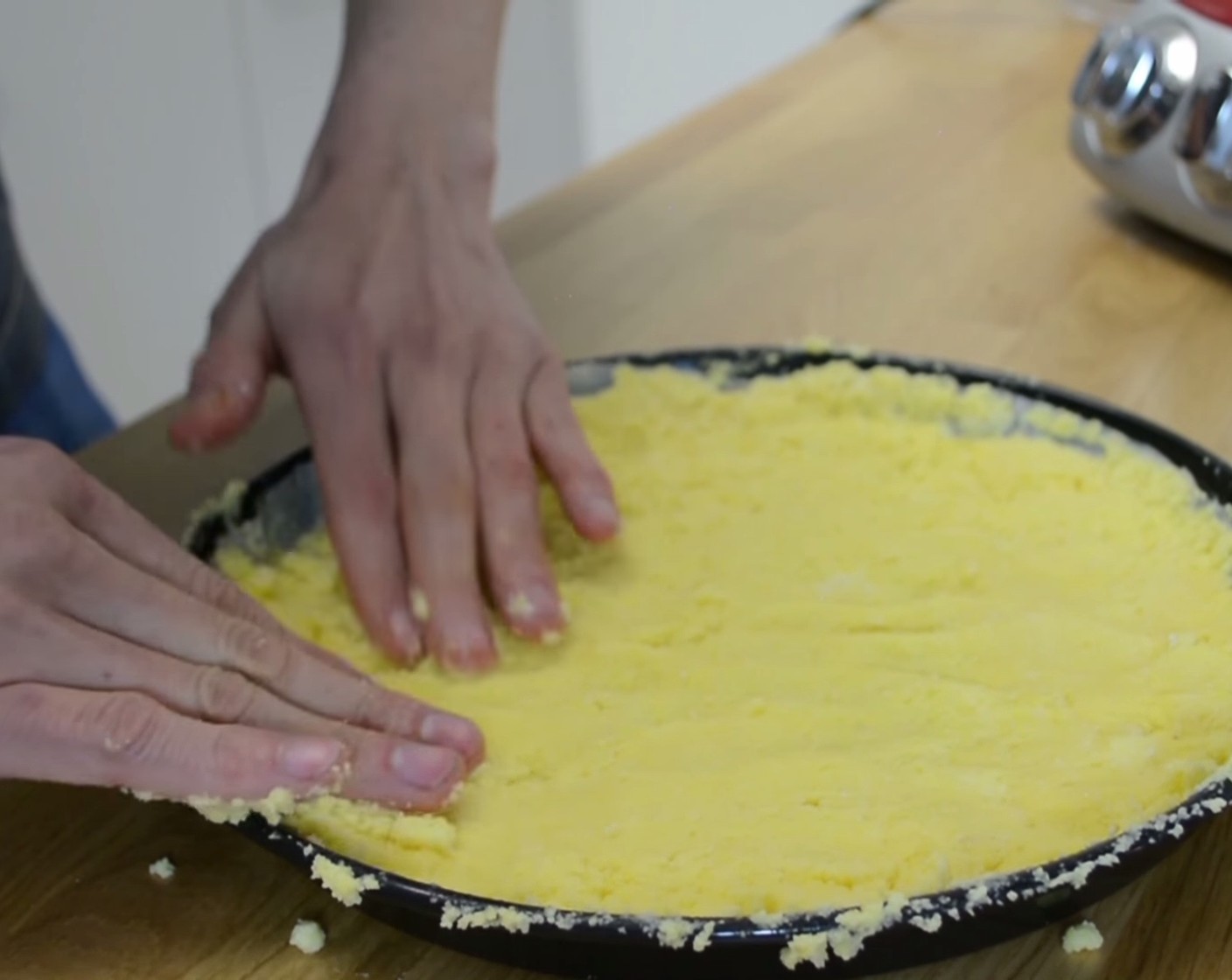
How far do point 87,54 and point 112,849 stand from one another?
1.53 m

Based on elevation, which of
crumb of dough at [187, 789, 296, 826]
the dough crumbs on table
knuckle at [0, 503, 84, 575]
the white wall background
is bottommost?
the white wall background

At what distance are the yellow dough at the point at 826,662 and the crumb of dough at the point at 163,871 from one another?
0.36ft

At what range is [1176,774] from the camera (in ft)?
1.87

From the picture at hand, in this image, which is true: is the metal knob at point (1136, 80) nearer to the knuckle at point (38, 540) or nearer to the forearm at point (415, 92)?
the forearm at point (415, 92)

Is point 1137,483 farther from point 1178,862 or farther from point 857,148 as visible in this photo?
point 857,148

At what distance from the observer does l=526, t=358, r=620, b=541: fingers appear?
753 millimetres

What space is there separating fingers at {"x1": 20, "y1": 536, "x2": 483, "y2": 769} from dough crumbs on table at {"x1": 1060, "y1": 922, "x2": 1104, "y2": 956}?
9.9 inches

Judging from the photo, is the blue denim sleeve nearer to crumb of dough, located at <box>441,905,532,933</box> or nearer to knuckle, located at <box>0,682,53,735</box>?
knuckle, located at <box>0,682,53,735</box>

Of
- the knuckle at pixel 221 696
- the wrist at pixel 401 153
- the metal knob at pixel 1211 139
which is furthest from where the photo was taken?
the metal knob at pixel 1211 139

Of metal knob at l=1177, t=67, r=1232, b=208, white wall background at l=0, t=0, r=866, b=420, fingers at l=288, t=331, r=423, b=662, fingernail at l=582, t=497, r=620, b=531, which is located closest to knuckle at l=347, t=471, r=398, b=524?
fingers at l=288, t=331, r=423, b=662

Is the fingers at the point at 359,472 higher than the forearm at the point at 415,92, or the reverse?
the forearm at the point at 415,92

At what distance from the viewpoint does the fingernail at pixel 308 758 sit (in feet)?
1.76

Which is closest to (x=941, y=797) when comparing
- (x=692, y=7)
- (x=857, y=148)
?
(x=857, y=148)

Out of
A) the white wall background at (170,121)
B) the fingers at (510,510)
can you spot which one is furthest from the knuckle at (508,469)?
the white wall background at (170,121)
